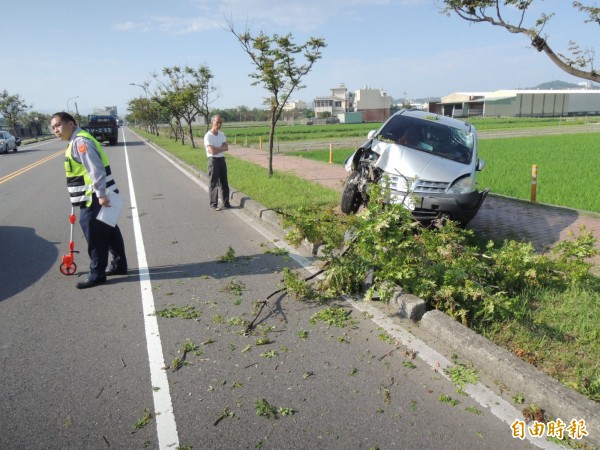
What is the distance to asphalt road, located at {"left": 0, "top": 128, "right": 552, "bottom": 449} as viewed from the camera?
2.84 metres

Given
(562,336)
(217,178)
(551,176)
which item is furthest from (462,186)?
(551,176)

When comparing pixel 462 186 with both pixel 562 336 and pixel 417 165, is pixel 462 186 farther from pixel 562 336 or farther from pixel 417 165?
pixel 562 336

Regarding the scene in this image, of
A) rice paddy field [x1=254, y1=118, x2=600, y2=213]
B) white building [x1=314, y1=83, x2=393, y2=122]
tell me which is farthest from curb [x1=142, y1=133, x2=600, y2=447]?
white building [x1=314, y1=83, x2=393, y2=122]

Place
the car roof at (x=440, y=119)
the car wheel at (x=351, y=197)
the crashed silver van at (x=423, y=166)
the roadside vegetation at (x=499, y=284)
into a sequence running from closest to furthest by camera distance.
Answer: the roadside vegetation at (x=499, y=284) < the crashed silver van at (x=423, y=166) < the car wheel at (x=351, y=197) < the car roof at (x=440, y=119)

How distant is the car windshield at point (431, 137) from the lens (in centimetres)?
760

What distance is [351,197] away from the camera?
7980 millimetres

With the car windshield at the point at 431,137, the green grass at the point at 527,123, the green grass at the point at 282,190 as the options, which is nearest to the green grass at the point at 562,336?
the car windshield at the point at 431,137

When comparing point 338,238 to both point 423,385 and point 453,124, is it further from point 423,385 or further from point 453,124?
point 453,124

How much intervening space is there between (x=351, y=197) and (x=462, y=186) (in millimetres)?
1953

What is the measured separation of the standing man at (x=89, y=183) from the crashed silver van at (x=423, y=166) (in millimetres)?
3505

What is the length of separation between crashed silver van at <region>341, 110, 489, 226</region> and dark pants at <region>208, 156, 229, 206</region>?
2739mm

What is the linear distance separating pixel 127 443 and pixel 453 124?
7499mm

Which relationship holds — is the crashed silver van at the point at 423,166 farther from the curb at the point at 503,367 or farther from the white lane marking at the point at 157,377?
the white lane marking at the point at 157,377

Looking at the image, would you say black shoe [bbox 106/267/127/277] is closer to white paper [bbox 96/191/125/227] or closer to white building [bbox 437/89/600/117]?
white paper [bbox 96/191/125/227]
